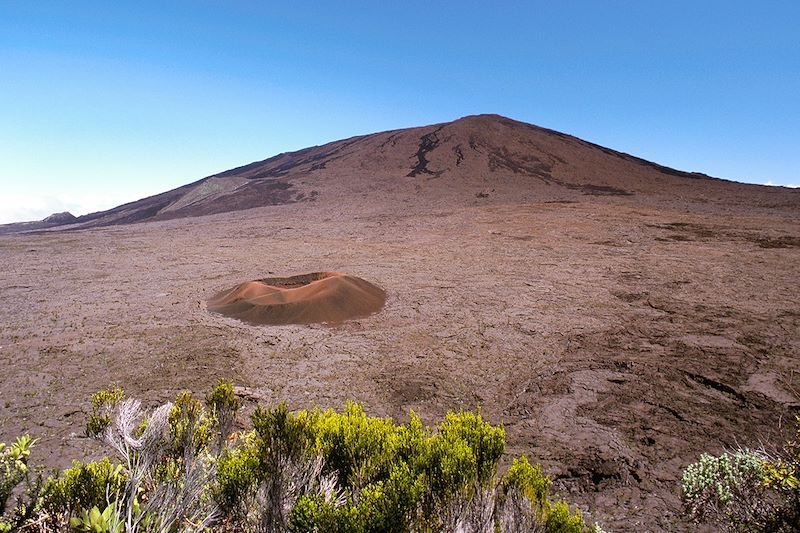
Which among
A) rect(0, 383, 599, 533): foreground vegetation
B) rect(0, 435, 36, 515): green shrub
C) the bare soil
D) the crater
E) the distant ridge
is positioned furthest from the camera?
the distant ridge

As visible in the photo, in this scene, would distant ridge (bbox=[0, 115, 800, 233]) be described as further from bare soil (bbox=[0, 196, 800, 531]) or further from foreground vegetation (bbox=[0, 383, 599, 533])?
foreground vegetation (bbox=[0, 383, 599, 533])

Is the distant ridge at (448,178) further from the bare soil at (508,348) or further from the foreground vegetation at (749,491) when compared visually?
the foreground vegetation at (749,491)

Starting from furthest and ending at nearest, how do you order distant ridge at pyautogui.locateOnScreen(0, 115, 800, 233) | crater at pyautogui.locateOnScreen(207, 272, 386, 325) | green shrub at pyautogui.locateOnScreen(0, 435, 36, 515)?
distant ridge at pyautogui.locateOnScreen(0, 115, 800, 233) → crater at pyautogui.locateOnScreen(207, 272, 386, 325) → green shrub at pyautogui.locateOnScreen(0, 435, 36, 515)

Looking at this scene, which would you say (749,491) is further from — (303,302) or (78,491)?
(303,302)

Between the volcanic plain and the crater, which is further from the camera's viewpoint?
the crater

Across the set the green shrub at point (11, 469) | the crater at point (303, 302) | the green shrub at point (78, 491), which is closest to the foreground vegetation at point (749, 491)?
the green shrub at point (78, 491)

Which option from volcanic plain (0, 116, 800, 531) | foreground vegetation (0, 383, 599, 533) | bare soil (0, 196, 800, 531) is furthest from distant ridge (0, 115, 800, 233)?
foreground vegetation (0, 383, 599, 533)
